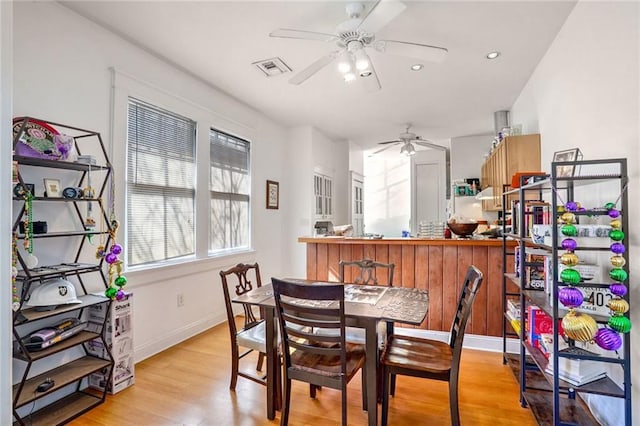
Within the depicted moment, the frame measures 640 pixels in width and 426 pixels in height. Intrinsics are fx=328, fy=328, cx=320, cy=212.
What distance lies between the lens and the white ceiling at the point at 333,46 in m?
2.40

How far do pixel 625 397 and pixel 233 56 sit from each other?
3.60 meters

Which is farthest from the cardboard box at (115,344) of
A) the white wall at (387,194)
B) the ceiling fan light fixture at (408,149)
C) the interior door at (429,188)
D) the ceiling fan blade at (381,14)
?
the white wall at (387,194)

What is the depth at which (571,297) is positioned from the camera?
1.56 m

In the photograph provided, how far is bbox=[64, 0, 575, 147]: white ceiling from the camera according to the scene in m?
2.40

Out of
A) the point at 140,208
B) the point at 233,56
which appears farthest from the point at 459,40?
the point at 140,208

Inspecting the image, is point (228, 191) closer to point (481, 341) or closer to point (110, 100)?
point (110, 100)

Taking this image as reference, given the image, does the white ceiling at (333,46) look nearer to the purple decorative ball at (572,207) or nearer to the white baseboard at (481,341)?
the purple decorative ball at (572,207)

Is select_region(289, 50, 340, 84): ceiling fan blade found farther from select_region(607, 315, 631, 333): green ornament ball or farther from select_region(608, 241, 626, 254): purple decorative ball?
select_region(607, 315, 631, 333): green ornament ball

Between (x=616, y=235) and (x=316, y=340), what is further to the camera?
(x=316, y=340)

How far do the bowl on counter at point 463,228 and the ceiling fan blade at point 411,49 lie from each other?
158 cm

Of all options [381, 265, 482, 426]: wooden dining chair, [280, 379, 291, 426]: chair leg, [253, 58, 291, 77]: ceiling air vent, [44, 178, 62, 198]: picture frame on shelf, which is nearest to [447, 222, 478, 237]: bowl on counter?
[381, 265, 482, 426]: wooden dining chair

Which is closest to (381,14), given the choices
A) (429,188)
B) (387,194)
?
(429,188)

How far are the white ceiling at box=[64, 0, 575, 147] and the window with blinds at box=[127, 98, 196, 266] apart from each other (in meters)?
0.61

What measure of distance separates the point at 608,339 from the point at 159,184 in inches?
138
